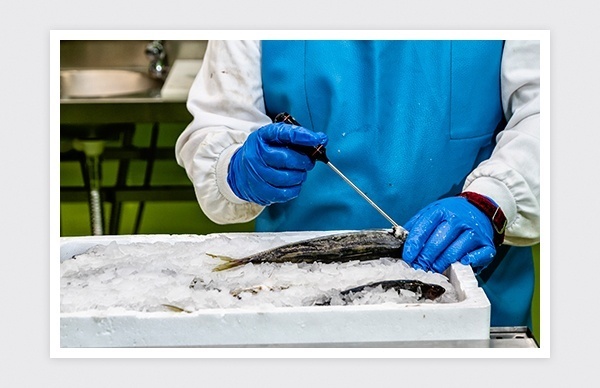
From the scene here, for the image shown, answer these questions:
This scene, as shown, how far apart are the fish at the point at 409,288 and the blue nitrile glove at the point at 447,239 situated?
156mm

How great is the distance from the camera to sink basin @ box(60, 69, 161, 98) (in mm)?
3438

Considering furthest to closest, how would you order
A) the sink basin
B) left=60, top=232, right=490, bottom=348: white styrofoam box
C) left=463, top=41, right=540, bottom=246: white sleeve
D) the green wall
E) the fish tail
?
the sink basin → the green wall → left=463, top=41, right=540, bottom=246: white sleeve → the fish tail → left=60, top=232, right=490, bottom=348: white styrofoam box

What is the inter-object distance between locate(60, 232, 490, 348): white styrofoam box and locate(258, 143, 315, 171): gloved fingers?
18.7 inches

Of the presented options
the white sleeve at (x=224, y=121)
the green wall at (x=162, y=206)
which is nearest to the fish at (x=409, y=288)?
the white sleeve at (x=224, y=121)

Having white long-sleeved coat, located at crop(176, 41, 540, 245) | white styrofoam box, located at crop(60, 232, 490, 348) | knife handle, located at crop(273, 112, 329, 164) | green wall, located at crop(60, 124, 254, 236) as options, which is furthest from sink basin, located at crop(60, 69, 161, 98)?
white styrofoam box, located at crop(60, 232, 490, 348)

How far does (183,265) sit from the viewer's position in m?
1.54

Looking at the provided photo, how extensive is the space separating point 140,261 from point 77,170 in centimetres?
140

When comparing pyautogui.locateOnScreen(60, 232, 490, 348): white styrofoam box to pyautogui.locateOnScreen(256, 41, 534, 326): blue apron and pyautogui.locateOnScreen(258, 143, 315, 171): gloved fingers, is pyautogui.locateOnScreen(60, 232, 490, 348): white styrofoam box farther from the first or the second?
pyautogui.locateOnScreen(256, 41, 534, 326): blue apron

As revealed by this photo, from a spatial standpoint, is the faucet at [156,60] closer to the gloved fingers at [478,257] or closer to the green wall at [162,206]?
the green wall at [162,206]

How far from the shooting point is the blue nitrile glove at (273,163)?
5.39 feet

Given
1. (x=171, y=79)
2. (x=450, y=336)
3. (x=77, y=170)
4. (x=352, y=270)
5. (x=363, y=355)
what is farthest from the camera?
(x=171, y=79)

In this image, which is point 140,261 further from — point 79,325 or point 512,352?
point 512,352

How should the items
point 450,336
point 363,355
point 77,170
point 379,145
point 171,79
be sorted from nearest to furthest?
1. point 450,336
2. point 363,355
3. point 379,145
4. point 77,170
5. point 171,79

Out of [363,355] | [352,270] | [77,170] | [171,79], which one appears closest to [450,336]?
[363,355]
